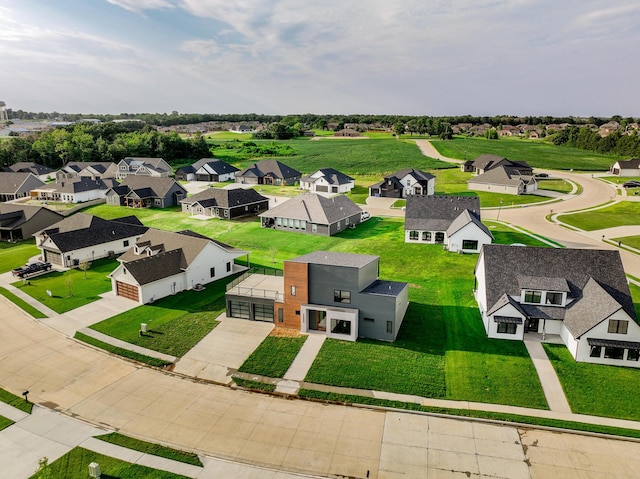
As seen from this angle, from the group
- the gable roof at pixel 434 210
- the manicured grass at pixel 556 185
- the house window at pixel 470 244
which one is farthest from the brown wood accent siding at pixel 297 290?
the manicured grass at pixel 556 185

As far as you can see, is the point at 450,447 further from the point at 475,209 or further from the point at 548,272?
the point at 475,209

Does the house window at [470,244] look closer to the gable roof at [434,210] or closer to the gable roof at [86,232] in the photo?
the gable roof at [434,210]

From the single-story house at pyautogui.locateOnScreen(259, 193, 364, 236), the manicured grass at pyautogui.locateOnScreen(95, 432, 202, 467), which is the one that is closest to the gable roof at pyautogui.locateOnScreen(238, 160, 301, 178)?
the single-story house at pyautogui.locateOnScreen(259, 193, 364, 236)

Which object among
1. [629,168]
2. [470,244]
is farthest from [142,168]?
[629,168]

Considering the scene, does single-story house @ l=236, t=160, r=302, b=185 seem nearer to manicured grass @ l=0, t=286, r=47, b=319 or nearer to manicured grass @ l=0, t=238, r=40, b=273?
manicured grass @ l=0, t=238, r=40, b=273

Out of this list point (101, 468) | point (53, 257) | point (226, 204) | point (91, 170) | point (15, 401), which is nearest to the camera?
Answer: point (101, 468)

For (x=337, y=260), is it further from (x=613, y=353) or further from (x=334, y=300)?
(x=613, y=353)
